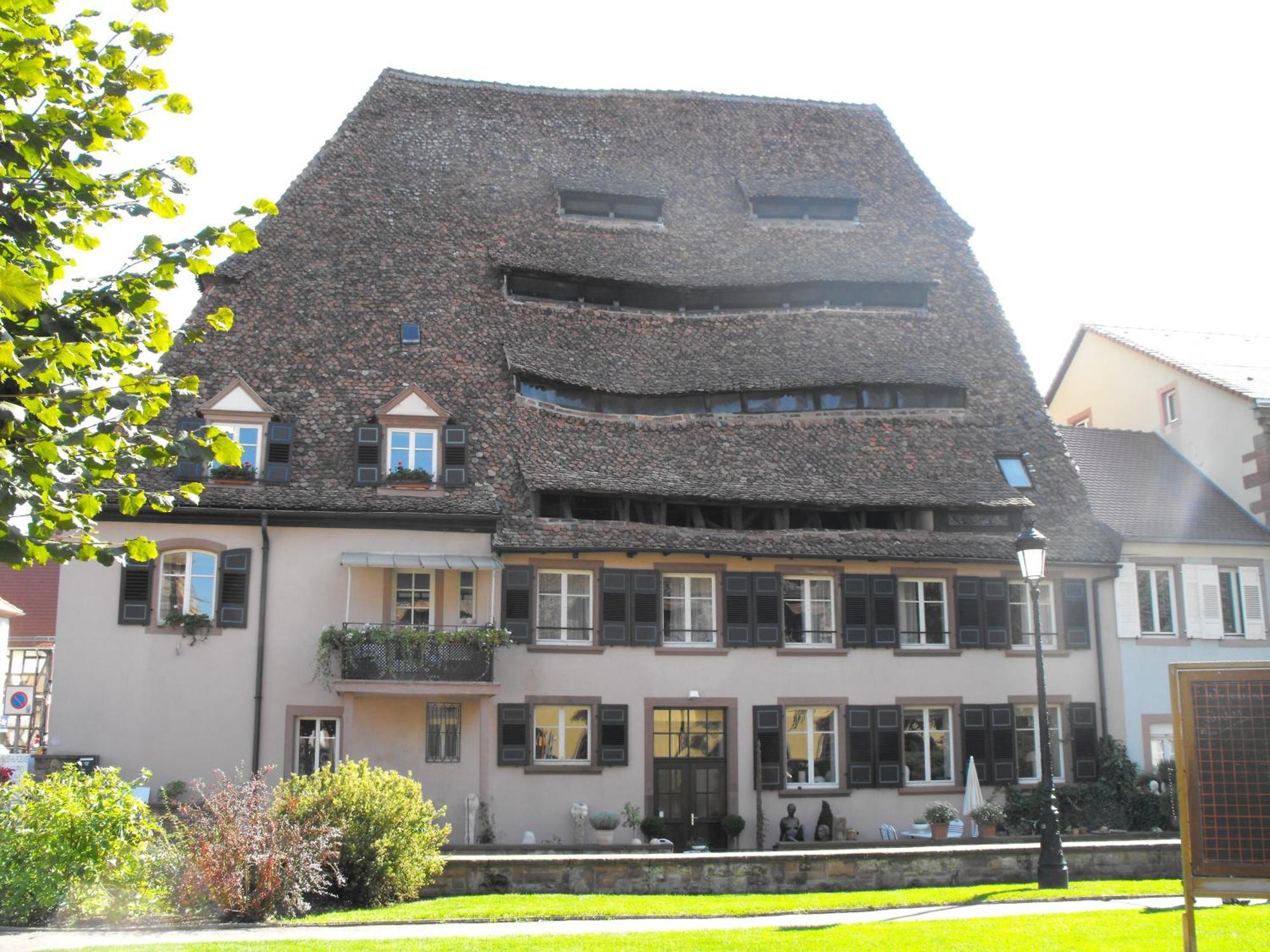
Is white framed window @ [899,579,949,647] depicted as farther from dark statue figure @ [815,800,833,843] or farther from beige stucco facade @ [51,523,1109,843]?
dark statue figure @ [815,800,833,843]

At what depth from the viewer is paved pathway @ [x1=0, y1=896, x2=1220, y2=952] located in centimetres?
1384

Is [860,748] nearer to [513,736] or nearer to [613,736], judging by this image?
[613,736]

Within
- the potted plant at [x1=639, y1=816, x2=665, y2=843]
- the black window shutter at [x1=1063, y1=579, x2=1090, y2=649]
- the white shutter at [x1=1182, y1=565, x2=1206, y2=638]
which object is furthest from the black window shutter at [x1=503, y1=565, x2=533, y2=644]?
the white shutter at [x1=1182, y1=565, x2=1206, y2=638]

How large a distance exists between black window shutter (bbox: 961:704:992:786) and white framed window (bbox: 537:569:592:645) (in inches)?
328

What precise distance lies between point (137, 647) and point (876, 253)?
20.5 metres

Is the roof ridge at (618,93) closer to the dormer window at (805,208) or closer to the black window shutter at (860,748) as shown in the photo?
the dormer window at (805,208)

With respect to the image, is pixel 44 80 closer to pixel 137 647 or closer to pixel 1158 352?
pixel 137 647

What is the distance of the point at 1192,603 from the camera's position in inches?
1207

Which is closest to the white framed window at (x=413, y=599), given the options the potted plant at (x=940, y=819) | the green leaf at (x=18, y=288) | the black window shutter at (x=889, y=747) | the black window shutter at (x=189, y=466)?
the black window shutter at (x=189, y=466)

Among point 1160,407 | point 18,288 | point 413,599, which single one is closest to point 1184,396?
point 1160,407

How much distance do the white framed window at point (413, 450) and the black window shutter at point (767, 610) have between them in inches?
281

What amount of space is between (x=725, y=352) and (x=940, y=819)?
1157 cm

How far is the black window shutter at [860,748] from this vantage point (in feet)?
91.8

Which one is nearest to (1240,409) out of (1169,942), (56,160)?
(1169,942)
